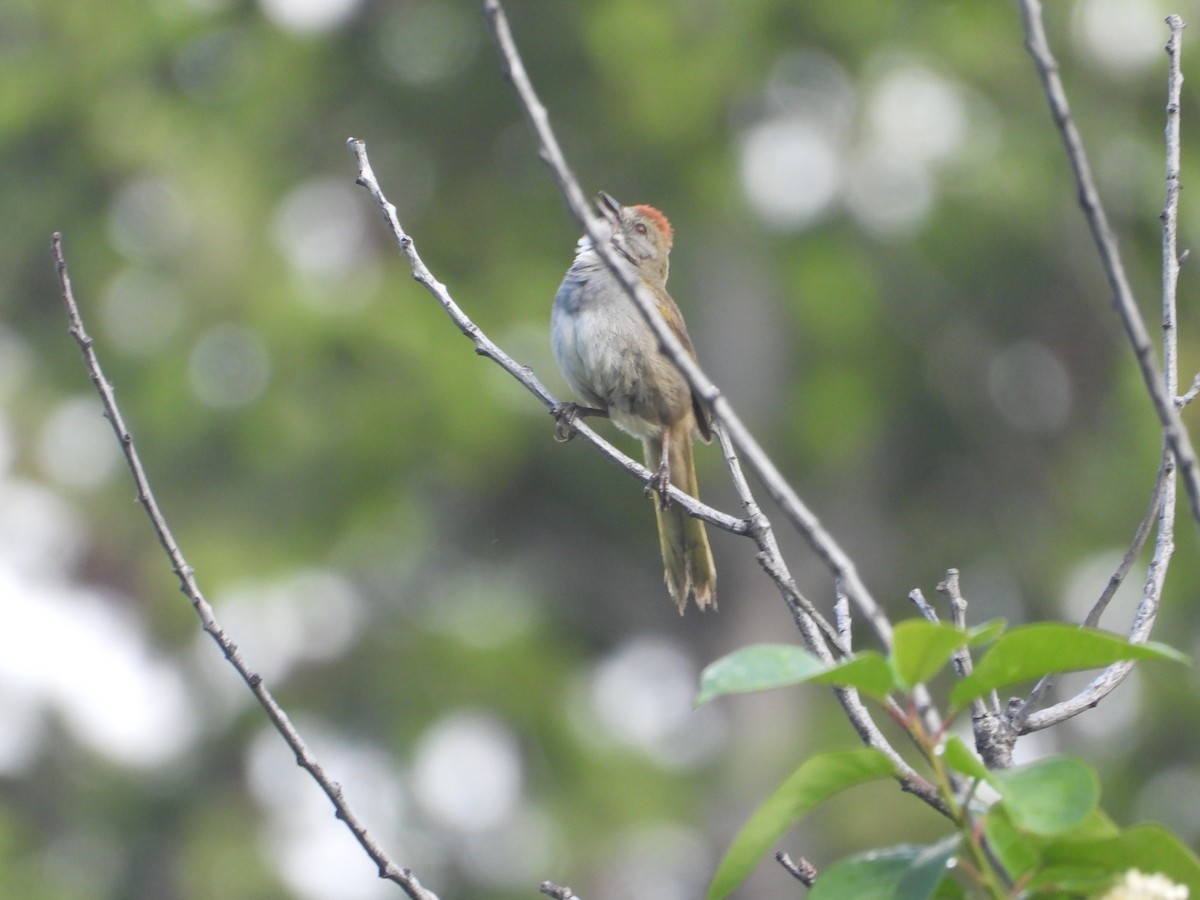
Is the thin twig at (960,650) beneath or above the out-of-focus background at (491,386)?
beneath

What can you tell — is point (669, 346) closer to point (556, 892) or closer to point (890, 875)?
point (890, 875)

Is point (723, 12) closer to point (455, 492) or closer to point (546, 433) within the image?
point (546, 433)

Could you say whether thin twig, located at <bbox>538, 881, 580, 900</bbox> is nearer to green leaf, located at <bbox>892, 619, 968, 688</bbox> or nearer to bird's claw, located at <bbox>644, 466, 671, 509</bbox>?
green leaf, located at <bbox>892, 619, 968, 688</bbox>

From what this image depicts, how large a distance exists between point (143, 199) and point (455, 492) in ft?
13.1

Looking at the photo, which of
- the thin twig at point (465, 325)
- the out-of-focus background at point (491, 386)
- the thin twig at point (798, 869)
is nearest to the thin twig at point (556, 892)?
the thin twig at point (798, 869)

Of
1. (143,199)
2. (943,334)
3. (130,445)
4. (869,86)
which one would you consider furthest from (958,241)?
(130,445)

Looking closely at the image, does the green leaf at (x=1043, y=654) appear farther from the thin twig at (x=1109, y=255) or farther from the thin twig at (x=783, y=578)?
the thin twig at (x=783, y=578)

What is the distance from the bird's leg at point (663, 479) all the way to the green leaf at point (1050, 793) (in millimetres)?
1990

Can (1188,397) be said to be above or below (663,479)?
below

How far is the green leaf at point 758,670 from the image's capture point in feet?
5.01

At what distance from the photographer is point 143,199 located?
12.9 meters

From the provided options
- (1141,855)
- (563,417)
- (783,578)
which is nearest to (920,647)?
(1141,855)

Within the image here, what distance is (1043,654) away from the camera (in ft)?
5.40

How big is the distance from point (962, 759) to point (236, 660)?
139cm
